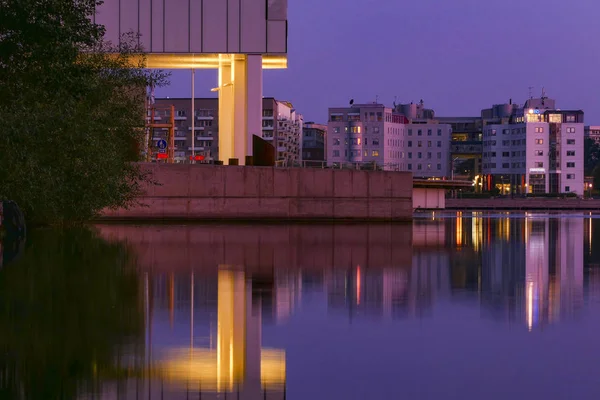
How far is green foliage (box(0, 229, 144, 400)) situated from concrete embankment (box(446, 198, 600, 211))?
152 m

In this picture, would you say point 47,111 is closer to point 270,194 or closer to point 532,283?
point 532,283

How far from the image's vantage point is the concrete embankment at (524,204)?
6737 inches

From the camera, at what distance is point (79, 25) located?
30.8 m

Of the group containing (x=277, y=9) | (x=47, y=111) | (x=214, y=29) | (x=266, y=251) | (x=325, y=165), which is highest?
(x=277, y=9)

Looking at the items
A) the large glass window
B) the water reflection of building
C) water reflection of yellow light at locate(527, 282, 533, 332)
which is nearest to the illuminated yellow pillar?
the large glass window

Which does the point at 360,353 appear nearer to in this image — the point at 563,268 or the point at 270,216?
the point at 563,268

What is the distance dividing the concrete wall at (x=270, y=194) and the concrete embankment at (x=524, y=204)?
109630 mm

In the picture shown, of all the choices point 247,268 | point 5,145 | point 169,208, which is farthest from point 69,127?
point 169,208

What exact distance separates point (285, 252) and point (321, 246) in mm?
4106

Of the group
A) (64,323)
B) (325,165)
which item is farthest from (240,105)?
(64,323)

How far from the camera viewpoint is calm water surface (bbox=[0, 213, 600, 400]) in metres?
9.52

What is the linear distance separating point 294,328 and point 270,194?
1870 inches

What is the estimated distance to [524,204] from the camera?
176250 mm

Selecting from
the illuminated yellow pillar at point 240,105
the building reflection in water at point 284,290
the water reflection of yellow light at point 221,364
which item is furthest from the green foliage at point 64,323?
the illuminated yellow pillar at point 240,105
